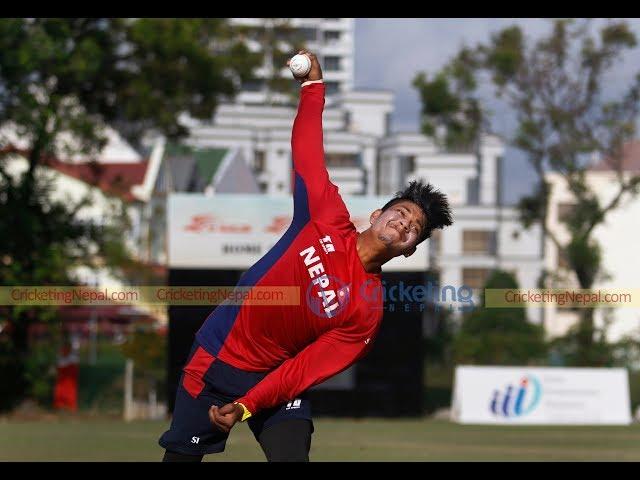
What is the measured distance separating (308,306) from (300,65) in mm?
945

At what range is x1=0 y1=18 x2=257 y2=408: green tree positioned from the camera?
62.5ft

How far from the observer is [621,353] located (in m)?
21.6

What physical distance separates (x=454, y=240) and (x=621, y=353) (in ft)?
22.0

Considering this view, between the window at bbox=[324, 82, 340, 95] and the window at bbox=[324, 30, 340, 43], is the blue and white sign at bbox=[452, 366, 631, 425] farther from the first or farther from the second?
the window at bbox=[324, 30, 340, 43]

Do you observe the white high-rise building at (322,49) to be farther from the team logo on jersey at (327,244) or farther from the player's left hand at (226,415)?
the player's left hand at (226,415)

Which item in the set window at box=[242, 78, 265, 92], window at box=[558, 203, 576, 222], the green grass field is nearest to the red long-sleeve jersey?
the green grass field

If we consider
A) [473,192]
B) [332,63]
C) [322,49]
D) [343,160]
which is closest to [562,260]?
[473,192]

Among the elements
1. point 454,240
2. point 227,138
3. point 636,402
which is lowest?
point 636,402

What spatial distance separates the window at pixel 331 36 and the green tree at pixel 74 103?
4.12 metres

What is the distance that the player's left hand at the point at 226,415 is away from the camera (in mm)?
5227

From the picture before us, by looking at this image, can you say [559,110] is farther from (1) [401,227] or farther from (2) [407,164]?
(1) [401,227]
